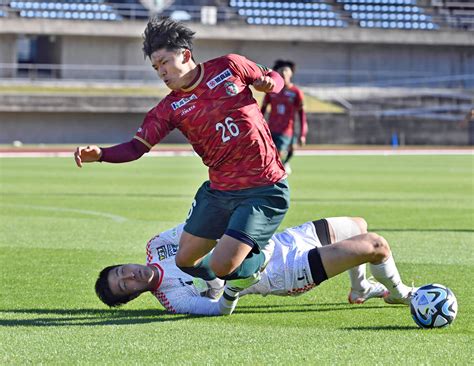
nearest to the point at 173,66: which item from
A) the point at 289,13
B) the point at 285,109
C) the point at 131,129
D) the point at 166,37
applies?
the point at 166,37

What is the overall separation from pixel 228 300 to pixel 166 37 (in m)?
1.89

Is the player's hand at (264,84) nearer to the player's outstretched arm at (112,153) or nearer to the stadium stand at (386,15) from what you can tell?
the player's outstretched arm at (112,153)

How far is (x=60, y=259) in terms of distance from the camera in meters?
10.5

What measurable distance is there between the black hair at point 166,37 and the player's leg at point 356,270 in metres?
1.70

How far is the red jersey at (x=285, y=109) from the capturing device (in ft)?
66.9

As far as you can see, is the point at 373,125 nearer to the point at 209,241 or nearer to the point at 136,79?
the point at 136,79

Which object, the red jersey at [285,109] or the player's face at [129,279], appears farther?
the red jersey at [285,109]

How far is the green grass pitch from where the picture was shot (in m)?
6.06

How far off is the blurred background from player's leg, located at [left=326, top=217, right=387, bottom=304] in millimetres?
37965

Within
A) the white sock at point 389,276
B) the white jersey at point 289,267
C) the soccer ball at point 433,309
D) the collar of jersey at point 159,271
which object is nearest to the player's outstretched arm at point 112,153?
the collar of jersey at point 159,271

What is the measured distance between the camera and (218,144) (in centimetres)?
722

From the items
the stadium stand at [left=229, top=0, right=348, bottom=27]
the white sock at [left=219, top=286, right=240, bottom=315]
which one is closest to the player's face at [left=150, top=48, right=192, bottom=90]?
the white sock at [left=219, top=286, right=240, bottom=315]

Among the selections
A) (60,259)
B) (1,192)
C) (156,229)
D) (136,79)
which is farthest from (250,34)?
(60,259)

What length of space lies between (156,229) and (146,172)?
1359cm
